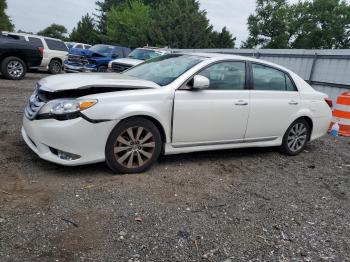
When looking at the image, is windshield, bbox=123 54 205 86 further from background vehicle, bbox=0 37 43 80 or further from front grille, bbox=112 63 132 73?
background vehicle, bbox=0 37 43 80

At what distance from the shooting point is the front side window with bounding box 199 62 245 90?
5.20 m

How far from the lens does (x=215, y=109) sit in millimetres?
5105

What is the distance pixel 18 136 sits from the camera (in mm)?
5621

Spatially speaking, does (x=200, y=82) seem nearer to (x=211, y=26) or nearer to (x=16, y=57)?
(x=16, y=57)

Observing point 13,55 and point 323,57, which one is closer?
point 323,57

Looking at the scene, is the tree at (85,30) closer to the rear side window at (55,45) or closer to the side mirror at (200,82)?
the rear side window at (55,45)

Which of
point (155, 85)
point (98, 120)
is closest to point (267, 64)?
point (155, 85)

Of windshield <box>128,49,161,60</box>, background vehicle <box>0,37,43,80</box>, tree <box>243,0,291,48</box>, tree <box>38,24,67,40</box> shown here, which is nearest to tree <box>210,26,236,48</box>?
tree <box>243,0,291,48</box>

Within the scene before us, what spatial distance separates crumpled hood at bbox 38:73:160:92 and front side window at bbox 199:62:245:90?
0.85 meters

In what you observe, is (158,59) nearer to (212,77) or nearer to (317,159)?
(212,77)

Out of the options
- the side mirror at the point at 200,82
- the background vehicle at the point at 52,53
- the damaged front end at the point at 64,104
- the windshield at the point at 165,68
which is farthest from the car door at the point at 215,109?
the background vehicle at the point at 52,53

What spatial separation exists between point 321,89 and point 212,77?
23.3 feet

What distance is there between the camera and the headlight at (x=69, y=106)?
4156mm

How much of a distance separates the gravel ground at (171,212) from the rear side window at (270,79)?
1.25m
